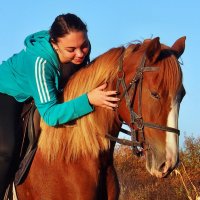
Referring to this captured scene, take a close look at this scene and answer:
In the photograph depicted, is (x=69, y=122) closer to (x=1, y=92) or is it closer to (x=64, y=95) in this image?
(x=64, y=95)

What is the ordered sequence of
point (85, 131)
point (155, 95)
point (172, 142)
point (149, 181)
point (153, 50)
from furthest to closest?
point (149, 181) < point (85, 131) < point (153, 50) < point (155, 95) < point (172, 142)

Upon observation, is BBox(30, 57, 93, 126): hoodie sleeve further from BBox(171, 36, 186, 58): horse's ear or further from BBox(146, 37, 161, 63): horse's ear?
BBox(171, 36, 186, 58): horse's ear

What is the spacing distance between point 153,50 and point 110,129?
0.84m

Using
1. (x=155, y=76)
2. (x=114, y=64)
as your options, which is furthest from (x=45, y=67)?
(x=155, y=76)

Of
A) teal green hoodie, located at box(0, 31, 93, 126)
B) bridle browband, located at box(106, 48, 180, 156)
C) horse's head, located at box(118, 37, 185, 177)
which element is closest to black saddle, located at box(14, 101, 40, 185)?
teal green hoodie, located at box(0, 31, 93, 126)

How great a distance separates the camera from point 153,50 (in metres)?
4.57

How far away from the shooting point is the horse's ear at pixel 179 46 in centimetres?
491

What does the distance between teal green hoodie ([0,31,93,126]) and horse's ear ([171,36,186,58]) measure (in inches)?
37.7

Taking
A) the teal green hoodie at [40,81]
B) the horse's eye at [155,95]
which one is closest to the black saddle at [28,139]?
the teal green hoodie at [40,81]

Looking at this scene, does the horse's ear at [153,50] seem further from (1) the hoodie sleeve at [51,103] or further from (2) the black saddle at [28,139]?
(2) the black saddle at [28,139]

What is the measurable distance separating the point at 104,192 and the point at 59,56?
4.50ft

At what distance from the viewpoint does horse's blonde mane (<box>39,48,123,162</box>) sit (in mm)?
4770

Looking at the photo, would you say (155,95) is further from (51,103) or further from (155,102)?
(51,103)

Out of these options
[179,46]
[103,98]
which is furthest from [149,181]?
[103,98]
